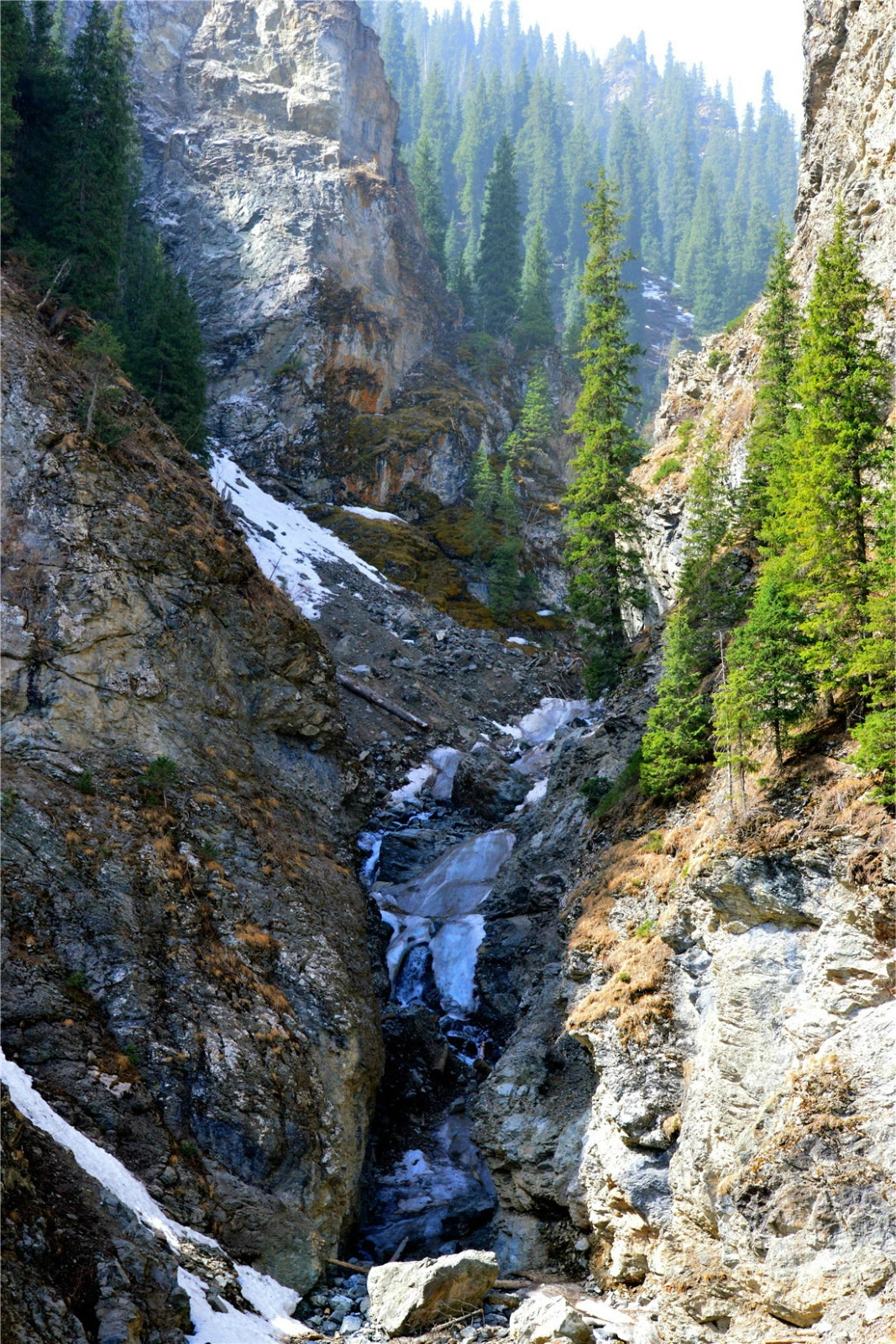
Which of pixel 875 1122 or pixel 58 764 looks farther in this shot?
pixel 58 764

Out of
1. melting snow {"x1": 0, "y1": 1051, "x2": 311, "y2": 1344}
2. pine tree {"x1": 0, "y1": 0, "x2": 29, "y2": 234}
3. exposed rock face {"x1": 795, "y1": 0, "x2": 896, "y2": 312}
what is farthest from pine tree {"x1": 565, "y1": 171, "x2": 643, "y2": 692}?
melting snow {"x1": 0, "y1": 1051, "x2": 311, "y2": 1344}

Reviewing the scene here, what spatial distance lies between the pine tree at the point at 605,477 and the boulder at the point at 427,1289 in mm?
18793

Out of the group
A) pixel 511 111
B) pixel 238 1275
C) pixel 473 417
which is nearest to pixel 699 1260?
pixel 238 1275

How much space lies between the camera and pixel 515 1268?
20.0 m

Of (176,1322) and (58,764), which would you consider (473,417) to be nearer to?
(58,764)

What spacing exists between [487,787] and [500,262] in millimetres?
62771

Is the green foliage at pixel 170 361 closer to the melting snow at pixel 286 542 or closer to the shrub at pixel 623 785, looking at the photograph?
the melting snow at pixel 286 542

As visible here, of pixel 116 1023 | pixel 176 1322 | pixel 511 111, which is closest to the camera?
pixel 176 1322

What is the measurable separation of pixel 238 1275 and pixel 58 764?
426 inches

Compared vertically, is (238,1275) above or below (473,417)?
below

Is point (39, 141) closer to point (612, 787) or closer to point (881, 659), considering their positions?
point (612, 787)

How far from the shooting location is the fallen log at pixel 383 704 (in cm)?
4256

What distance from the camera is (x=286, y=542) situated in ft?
177

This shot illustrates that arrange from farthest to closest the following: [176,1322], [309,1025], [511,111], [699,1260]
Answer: [511,111] → [309,1025] → [699,1260] → [176,1322]
